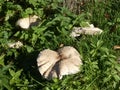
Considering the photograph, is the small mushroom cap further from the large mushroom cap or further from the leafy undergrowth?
the leafy undergrowth

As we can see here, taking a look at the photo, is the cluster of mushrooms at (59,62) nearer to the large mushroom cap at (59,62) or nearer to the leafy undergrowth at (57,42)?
the large mushroom cap at (59,62)

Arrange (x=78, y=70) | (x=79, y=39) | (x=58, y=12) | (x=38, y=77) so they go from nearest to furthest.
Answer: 1. (x=78, y=70)
2. (x=38, y=77)
3. (x=79, y=39)
4. (x=58, y=12)

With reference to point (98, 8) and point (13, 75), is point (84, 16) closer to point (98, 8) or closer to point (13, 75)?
point (98, 8)

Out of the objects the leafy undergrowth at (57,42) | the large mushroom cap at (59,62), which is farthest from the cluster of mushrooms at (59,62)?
the leafy undergrowth at (57,42)

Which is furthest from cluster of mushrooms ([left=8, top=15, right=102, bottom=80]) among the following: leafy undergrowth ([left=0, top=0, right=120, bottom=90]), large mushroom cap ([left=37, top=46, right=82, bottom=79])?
leafy undergrowth ([left=0, top=0, right=120, bottom=90])

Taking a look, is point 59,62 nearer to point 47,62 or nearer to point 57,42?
point 47,62

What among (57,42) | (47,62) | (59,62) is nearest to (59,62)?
(59,62)

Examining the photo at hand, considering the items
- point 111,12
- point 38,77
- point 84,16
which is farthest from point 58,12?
point 38,77

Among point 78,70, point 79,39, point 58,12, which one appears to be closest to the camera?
point 78,70

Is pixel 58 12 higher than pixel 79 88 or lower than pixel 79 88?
higher
